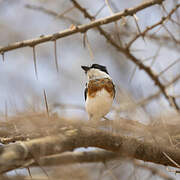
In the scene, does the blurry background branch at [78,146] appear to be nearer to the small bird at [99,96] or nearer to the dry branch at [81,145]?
the dry branch at [81,145]

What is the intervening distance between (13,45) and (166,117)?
166cm

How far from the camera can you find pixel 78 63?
977 cm

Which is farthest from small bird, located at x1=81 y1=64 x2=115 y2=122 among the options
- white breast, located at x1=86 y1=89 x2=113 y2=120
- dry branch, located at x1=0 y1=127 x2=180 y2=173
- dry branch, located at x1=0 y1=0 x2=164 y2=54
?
dry branch, located at x1=0 y1=127 x2=180 y2=173

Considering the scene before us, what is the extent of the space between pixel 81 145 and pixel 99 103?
213 cm

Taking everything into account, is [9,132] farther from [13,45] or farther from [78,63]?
[78,63]

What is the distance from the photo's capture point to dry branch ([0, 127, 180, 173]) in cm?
179

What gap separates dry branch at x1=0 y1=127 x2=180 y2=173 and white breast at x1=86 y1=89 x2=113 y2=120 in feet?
5.59

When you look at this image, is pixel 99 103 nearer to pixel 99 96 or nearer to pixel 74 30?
pixel 99 96

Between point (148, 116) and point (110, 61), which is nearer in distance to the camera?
point (148, 116)

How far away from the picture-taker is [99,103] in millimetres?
4305

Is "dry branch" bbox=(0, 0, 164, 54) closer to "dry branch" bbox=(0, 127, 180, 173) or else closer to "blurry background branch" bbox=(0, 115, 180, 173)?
"blurry background branch" bbox=(0, 115, 180, 173)

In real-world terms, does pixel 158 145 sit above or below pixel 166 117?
below

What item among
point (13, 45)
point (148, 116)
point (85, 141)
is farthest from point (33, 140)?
point (13, 45)

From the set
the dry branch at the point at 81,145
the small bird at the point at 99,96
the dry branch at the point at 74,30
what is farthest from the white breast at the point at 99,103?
the dry branch at the point at 81,145
